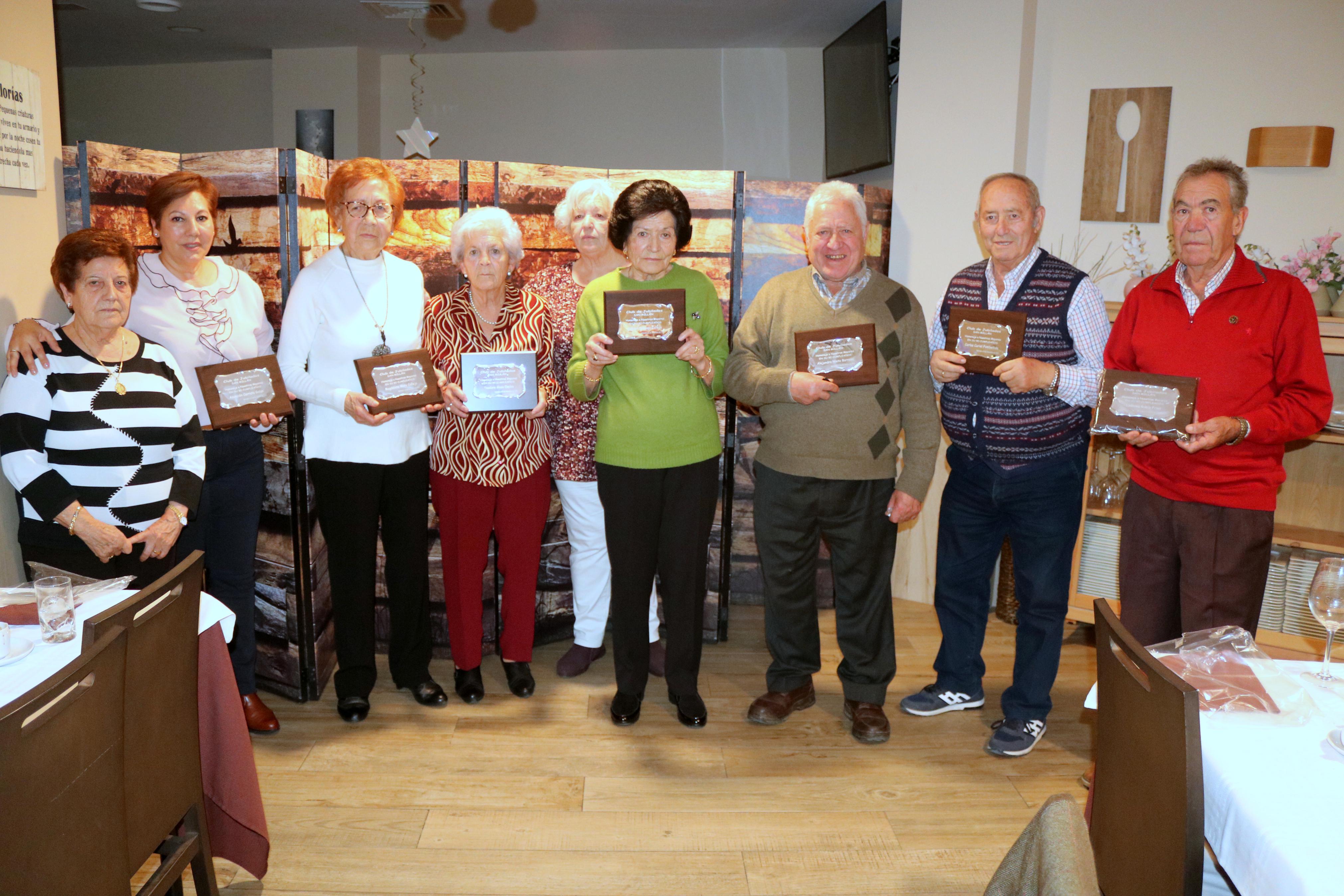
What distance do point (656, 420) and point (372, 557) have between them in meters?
1.06

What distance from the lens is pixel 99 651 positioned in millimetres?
1476

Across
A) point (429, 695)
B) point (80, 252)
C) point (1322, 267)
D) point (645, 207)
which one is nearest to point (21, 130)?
point (80, 252)

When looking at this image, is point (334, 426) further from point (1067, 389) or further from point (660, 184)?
point (1067, 389)

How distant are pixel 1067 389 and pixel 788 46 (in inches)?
181

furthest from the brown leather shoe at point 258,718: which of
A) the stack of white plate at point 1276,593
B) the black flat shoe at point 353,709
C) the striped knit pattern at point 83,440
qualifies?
the stack of white plate at point 1276,593

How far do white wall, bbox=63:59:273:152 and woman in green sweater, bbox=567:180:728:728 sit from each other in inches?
229

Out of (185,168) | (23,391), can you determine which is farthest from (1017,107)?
(23,391)

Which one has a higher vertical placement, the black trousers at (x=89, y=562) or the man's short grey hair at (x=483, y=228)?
the man's short grey hair at (x=483, y=228)

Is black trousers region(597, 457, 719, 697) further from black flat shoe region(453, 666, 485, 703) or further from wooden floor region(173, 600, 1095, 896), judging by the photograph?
black flat shoe region(453, 666, 485, 703)

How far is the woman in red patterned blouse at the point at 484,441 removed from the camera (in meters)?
3.06

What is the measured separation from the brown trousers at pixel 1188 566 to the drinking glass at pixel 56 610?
8.57 ft

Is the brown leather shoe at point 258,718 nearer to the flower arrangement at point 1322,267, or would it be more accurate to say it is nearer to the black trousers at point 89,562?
the black trousers at point 89,562

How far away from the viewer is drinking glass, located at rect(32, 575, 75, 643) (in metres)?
1.81

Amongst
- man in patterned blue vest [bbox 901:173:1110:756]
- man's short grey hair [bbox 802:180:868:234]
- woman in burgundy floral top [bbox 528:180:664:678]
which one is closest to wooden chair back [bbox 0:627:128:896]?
woman in burgundy floral top [bbox 528:180:664:678]
